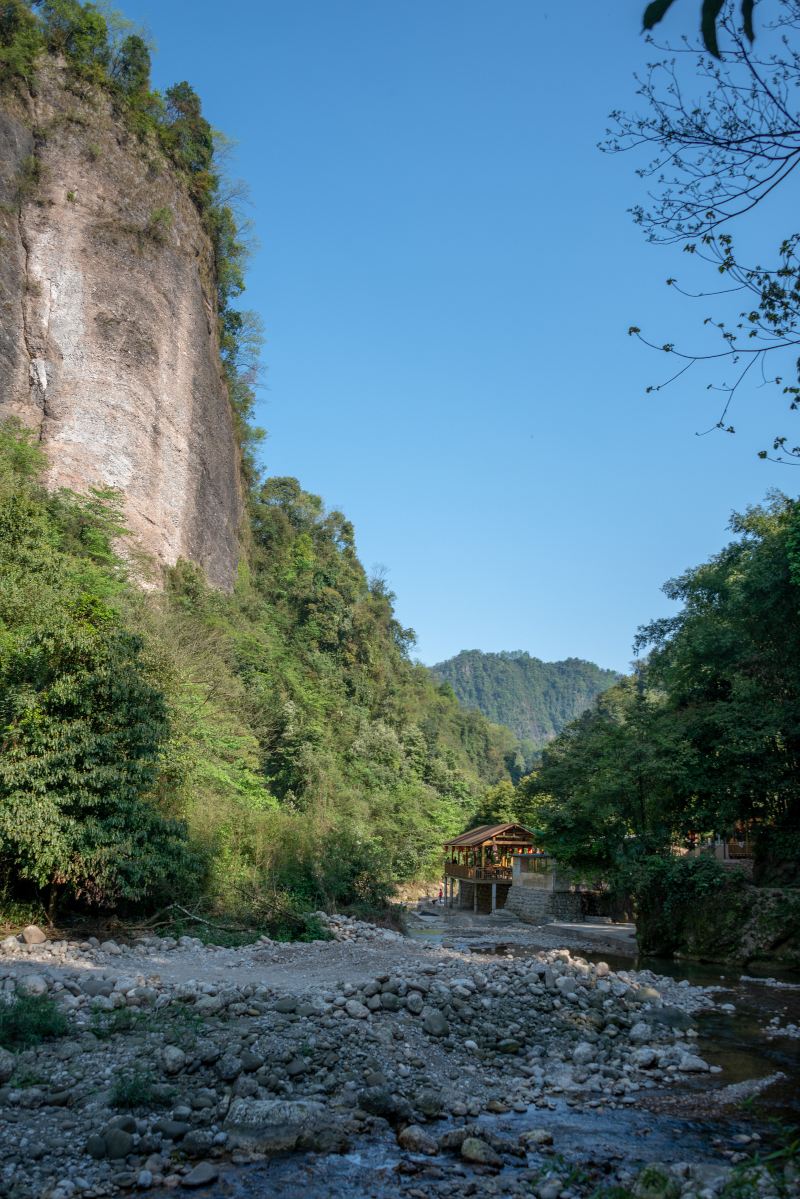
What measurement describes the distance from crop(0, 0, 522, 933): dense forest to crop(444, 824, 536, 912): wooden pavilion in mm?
2311

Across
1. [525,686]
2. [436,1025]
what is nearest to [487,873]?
[436,1025]

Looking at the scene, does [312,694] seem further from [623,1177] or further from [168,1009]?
[623,1177]

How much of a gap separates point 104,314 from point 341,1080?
2730cm

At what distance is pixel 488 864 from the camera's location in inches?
1467

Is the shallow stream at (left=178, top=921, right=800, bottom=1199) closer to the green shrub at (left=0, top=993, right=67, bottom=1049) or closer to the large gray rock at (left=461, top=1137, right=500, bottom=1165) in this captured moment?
the large gray rock at (left=461, top=1137, right=500, bottom=1165)

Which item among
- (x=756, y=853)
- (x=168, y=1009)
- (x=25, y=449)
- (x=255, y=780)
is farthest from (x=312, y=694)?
(x=168, y=1009)

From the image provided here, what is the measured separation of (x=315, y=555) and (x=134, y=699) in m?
33.8

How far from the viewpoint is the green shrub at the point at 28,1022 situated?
26.5 ft

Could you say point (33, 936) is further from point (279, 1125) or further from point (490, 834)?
point (490, 834)

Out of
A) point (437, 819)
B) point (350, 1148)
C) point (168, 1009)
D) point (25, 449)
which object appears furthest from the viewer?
A: point (437, 819)

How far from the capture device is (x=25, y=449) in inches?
963

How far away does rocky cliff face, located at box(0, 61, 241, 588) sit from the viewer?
88.9 feet

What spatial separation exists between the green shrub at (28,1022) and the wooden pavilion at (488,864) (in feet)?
94.3

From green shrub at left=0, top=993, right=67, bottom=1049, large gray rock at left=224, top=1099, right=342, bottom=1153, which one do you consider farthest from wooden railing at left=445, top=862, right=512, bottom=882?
large gray rock at left=224, top=1099, right=342, bottom=1153
